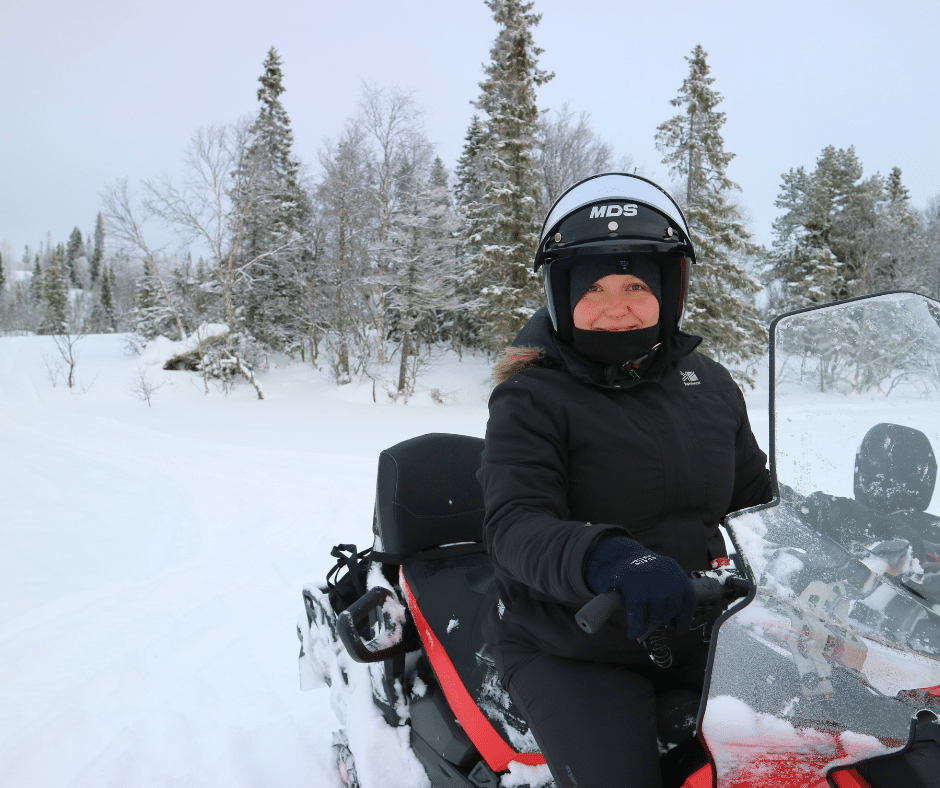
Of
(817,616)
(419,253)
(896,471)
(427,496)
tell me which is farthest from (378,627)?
(419,253)

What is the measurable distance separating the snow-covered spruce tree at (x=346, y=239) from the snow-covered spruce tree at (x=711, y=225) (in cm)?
1017

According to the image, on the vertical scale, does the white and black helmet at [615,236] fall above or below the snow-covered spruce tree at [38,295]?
below

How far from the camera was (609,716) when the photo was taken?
124cm

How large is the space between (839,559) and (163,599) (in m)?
4.18

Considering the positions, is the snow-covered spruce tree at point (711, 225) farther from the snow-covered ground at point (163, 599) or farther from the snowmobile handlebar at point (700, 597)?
the snowmobile handlebar at point (700, 597)

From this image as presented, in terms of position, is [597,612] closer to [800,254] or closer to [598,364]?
[598,364]

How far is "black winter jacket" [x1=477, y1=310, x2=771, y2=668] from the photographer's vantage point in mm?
1346

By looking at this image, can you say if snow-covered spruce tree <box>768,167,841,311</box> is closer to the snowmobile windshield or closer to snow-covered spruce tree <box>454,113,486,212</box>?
snow-covered spruce tree <box>454,113,486,212</box>

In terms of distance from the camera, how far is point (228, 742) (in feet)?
8.52

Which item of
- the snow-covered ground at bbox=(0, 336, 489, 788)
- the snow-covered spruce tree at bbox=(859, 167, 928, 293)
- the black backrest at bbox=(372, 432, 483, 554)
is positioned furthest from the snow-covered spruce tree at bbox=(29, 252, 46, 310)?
the black backrest at bbox=(372, 432, 483, 554)

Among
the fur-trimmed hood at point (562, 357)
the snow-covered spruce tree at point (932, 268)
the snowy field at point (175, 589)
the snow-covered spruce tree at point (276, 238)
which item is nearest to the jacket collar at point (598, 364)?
the fur-trimmed hood at point (562, 357)

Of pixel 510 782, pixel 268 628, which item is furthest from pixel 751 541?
pixel 268 628

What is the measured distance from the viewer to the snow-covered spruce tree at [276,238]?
2386cm

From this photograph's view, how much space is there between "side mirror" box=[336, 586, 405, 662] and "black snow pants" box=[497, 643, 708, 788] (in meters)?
0.65
